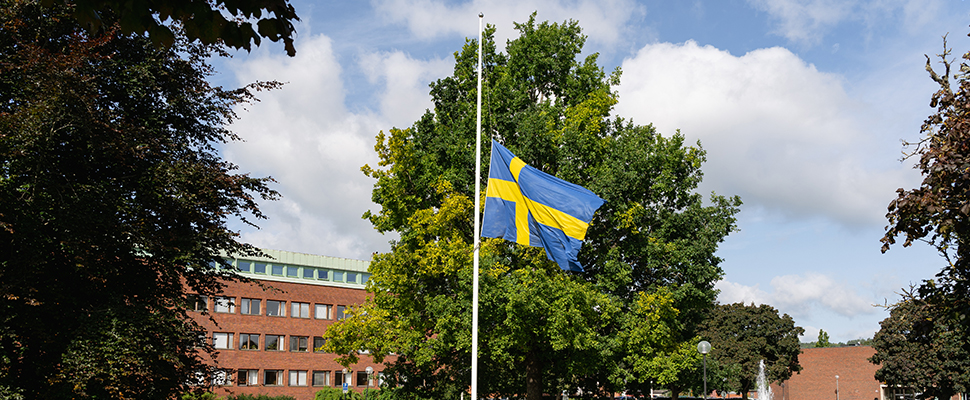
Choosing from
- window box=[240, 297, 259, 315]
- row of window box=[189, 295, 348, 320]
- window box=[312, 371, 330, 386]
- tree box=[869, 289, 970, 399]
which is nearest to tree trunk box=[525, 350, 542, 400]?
tree box=[869, 289, 970, 399]

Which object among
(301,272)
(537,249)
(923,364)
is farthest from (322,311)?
(923,364)

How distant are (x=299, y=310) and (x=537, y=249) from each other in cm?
4421

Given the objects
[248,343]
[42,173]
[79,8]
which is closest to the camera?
[79,8]

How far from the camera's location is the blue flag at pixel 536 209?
16.2 meters

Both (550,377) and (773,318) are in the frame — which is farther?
(773,318)

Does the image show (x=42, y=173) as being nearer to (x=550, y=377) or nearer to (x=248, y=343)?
(x=550, y=377)

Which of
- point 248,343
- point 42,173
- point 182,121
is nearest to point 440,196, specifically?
point 182,121

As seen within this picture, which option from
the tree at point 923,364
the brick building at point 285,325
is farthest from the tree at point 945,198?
the brick building at point 285,325

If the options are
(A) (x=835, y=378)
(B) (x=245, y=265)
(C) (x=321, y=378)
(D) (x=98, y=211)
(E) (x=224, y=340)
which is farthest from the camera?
(A) (x=835, y=378)

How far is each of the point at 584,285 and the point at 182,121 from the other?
14061mm

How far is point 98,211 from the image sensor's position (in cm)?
1783

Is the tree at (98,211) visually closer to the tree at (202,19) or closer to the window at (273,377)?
the tree at (202,19)

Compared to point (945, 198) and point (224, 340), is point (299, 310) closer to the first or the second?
point (224, 340)

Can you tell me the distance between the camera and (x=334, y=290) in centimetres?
6962
